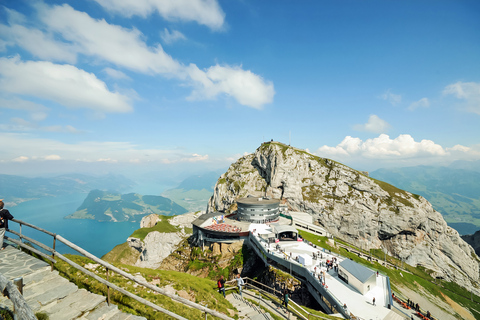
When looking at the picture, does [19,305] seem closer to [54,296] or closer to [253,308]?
[54,296]

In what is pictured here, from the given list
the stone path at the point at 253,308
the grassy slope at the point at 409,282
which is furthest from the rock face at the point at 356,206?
the stone path at the point at 253,308

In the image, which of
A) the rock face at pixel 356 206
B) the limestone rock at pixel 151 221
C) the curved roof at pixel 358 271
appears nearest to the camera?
the curved roof at pixel 358 271

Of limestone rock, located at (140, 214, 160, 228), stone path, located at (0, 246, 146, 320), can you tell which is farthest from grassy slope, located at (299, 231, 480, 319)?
limestone rock, located at (140, 214, 160, 228)

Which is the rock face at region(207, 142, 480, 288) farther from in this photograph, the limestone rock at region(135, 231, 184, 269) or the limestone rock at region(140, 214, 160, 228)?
the limestone rock at region(135, 231, 184, 269)

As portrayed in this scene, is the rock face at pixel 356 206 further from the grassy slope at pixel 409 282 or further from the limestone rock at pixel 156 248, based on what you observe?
the limestone rock at pixel 156 248

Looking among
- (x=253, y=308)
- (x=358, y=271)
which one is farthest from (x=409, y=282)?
(x=253, y=308)
